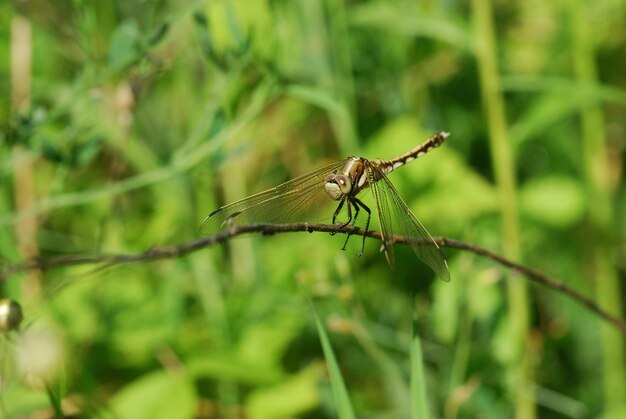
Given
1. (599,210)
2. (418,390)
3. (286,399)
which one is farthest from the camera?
(599,210)

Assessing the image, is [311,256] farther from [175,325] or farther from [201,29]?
[201,29]

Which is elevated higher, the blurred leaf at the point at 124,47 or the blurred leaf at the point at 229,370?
the blurred leaf at the point at 124,47

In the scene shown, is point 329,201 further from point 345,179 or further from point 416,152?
point 416,152

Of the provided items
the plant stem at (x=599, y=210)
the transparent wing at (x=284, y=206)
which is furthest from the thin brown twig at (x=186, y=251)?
the plant stem at (x=599, y=210)

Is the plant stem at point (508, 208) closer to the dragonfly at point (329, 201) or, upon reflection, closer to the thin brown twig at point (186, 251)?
the dragonfly at point (329, 201)

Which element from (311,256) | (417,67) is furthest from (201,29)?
(417,67)

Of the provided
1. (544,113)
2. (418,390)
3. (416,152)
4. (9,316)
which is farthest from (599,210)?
(9,316)
